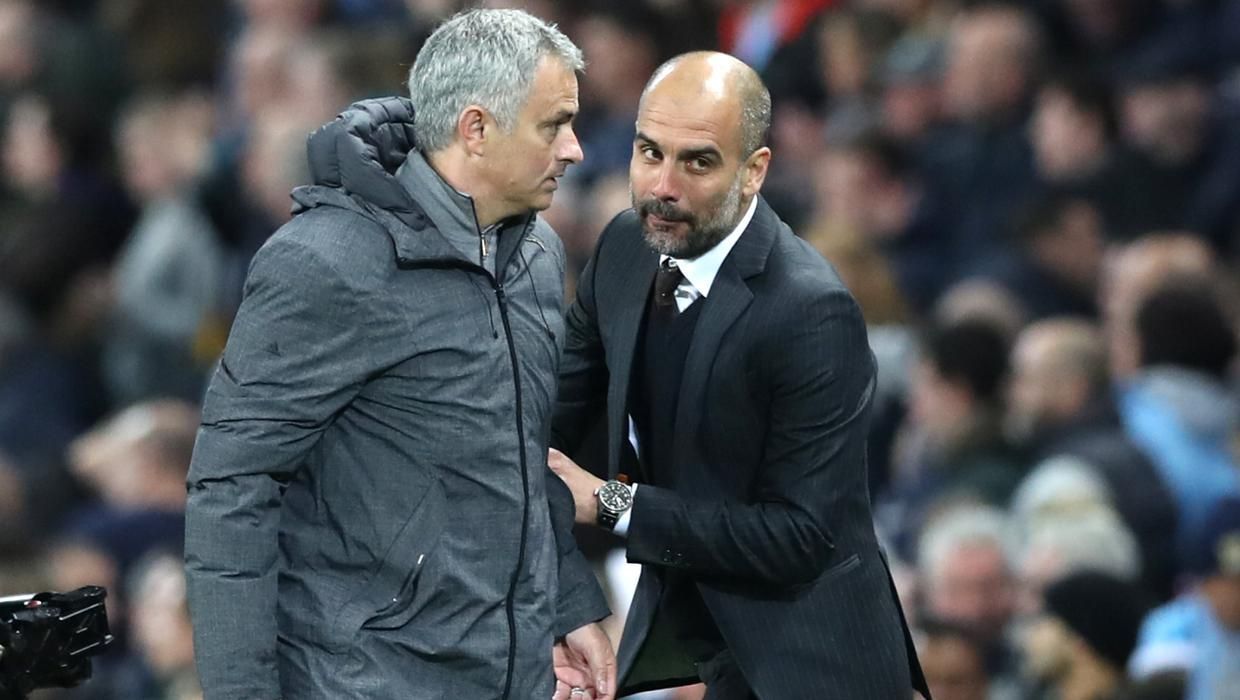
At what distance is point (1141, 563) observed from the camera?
6.04 m

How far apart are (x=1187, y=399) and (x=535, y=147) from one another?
10.6ft

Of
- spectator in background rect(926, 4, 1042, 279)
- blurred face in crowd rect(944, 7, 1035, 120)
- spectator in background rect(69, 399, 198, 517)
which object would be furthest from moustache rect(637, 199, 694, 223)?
blurred face in crowd rect(944, 7, 1035, 120)

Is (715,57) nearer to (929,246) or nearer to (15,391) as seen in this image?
(929,246)

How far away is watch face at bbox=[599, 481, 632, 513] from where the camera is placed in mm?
3783

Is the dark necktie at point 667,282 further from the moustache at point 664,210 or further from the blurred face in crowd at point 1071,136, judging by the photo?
the blurred face in crowd at point 1071,136

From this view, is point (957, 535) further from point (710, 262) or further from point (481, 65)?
point (481, 65)

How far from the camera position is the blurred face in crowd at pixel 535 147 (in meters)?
3.46

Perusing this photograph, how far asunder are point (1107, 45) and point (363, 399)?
551cm

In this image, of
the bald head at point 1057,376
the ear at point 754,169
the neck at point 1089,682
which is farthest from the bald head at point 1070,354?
the ear at point 754,169

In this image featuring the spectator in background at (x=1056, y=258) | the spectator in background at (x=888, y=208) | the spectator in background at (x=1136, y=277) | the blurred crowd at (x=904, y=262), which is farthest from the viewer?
the spectator in background at (x=888, y=208)

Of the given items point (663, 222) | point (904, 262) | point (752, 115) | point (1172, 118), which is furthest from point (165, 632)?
point (1172, 118)

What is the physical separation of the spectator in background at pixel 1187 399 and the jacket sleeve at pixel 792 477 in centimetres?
252

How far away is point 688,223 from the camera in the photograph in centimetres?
372

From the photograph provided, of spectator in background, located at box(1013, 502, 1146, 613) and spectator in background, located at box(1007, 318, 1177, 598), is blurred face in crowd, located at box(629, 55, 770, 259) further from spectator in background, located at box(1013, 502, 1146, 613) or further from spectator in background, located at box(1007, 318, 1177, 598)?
spectator in background, located at box(1007, 318, 1177, 598)
